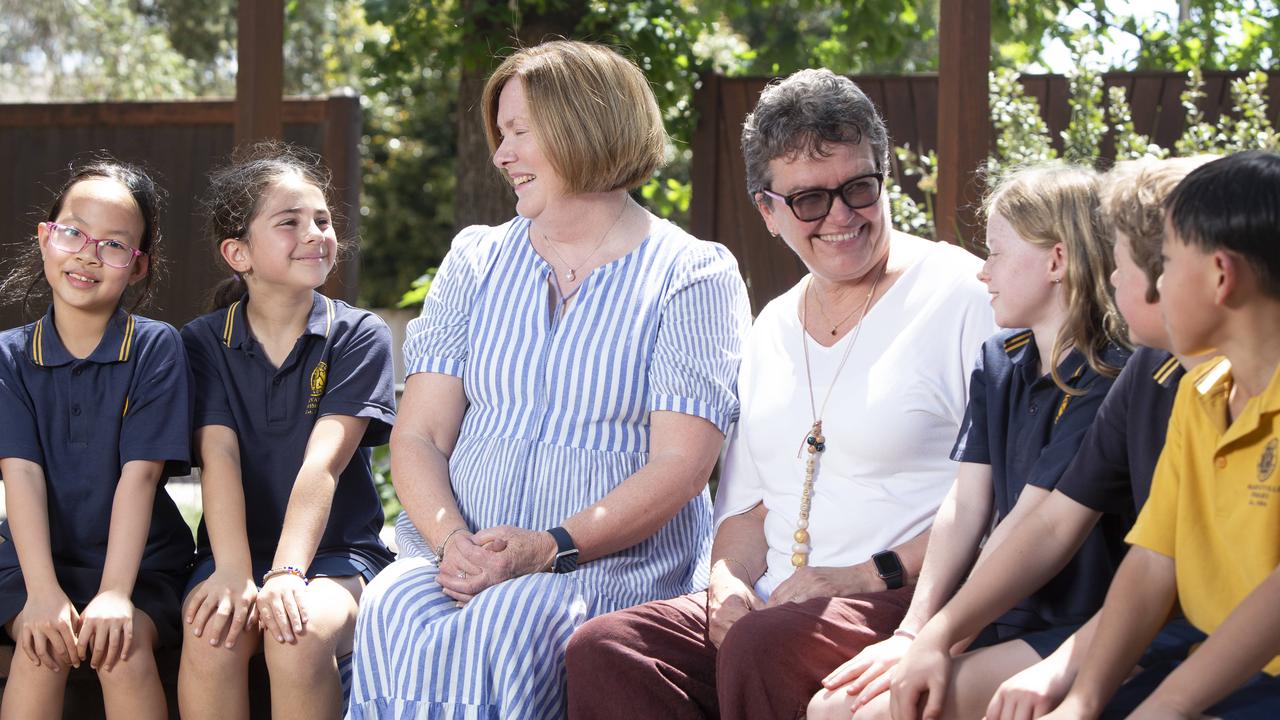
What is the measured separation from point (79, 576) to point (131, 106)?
151 inches

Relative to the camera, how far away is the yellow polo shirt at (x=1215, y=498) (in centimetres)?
184

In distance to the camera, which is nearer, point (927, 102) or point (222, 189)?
point (222, 189)

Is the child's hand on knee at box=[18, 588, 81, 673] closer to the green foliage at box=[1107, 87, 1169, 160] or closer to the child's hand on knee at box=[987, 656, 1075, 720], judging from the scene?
the child's hand on knee at box=[987, 656, 1075, 720]

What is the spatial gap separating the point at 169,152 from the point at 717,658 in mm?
4565

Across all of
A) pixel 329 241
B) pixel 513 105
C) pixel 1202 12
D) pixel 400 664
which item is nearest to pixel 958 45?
pixel 513 105

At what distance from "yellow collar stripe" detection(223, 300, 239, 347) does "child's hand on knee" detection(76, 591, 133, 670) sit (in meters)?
0.67

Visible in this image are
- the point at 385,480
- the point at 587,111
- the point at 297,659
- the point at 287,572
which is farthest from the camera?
the point at 385,480

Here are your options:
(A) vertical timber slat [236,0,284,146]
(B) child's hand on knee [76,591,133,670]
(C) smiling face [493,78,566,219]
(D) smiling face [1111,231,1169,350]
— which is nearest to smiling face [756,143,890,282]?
(C) smiling face [493,78,566,219]

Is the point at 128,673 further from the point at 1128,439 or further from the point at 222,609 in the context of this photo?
the point at 1128,439

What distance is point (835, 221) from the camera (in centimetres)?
268

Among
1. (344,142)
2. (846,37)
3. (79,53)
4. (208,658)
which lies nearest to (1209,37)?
(846,37)

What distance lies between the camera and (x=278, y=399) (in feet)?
10.1

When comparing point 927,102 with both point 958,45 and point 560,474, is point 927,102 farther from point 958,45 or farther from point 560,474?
point 560,474

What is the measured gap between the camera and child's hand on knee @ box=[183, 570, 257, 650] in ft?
8.80
